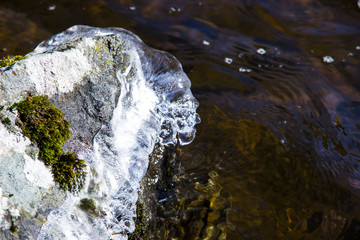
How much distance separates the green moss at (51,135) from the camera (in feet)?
8.96

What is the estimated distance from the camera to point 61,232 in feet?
9.50

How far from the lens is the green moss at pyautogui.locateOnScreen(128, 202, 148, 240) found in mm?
3656

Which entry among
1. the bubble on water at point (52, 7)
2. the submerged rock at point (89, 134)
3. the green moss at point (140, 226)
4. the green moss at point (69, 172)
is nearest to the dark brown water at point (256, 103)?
the bubble on water at point (52, 7)

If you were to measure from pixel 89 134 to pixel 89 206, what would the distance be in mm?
710

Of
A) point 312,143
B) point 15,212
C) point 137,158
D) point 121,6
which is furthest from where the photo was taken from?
point 121,6

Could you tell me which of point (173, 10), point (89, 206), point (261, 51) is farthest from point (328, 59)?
point (89, 206)

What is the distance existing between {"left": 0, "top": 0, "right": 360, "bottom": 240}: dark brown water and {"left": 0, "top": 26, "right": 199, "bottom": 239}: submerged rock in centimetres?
80

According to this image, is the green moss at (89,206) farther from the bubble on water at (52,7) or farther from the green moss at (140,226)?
the bubble on water at (52,7)

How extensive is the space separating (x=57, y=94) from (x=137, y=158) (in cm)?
116

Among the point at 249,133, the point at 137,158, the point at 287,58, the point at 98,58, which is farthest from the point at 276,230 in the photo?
the point at 287,58

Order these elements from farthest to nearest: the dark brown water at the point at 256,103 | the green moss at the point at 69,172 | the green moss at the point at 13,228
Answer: the dark brown water at the point at 256,103 < the green moss at the point at 69,172 < the green moss at the point at 13,228

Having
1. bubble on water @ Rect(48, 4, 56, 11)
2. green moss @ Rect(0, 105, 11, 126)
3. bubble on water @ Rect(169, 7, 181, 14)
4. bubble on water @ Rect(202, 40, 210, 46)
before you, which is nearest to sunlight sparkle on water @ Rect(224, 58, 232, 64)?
bubble on water @ Rect(202, 40, 210, 46)

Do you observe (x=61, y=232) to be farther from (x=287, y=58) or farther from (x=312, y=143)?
(x=287, y=58)

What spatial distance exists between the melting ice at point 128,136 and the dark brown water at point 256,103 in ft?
2.09
